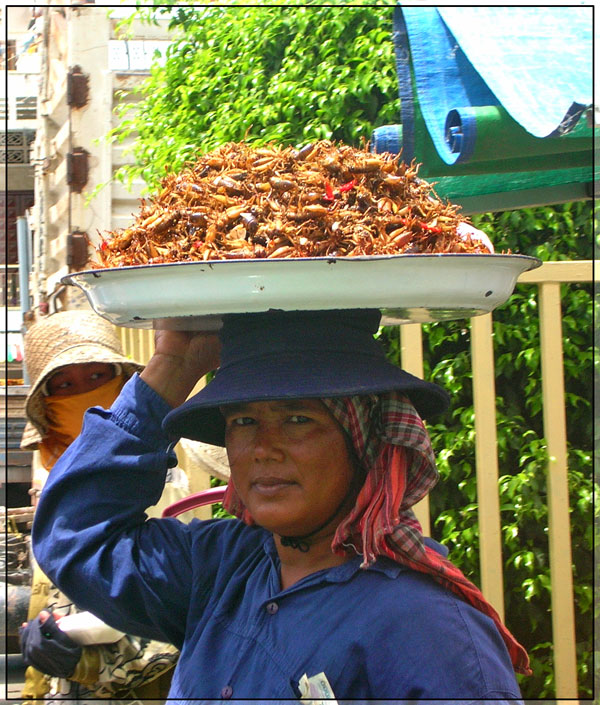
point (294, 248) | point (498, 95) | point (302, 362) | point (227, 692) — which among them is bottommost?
point (227, 692)

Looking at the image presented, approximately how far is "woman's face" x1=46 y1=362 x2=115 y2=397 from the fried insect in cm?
129

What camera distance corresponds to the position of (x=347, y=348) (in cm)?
137

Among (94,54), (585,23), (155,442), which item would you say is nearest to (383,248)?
(155,442)

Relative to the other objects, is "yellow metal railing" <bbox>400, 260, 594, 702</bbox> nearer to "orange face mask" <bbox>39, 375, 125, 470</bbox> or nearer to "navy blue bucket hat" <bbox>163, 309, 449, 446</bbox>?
"orange face mask" <bbox>39, 375, 125, 470</bbox>

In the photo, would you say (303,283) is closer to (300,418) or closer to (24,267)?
(300,418)

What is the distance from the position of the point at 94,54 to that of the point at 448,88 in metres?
4.58

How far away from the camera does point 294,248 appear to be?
4.02ft

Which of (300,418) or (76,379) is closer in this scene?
(300,418)

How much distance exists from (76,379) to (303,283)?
1685 millimetres

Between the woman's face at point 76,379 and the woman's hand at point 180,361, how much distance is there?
106 centimetres

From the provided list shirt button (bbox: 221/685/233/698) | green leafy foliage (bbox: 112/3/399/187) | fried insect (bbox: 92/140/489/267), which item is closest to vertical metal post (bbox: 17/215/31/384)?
green leafy foliage (bbox: 112/3/399/187)

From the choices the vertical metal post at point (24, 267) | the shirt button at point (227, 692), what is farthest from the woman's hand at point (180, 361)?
the vertical metal post at point (24, 267)

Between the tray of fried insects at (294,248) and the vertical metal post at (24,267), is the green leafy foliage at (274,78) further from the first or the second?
the vertical metal post at (24,267)

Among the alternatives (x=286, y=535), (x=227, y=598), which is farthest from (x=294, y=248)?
(x=227, y=598)
